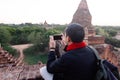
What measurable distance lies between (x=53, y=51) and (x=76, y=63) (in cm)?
30

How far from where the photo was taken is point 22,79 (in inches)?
89.7

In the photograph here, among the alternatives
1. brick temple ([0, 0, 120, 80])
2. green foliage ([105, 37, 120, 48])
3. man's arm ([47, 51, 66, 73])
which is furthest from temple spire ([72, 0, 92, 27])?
man's arm ([47, 51, 66, 73])

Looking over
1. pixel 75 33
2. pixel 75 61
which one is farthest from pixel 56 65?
pixel 75 33

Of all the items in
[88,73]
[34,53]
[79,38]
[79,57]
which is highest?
[79,38]

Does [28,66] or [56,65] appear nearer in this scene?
[56,65]

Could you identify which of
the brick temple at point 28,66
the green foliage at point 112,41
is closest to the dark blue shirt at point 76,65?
the brick temple at point 28,66

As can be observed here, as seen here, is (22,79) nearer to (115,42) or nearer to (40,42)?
(40,42)

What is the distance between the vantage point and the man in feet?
5.87

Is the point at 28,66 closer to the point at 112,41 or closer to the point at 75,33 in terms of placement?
the point at 75,33

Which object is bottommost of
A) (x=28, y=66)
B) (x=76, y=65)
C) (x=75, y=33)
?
(x=28, y=66)

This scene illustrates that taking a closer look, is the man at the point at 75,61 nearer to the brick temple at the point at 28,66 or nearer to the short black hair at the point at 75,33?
the short black hair at the point at 75,33

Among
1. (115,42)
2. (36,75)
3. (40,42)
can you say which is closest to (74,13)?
(40,42)

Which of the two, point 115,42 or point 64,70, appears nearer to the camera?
point 64,70

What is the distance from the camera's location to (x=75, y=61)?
179 cm
